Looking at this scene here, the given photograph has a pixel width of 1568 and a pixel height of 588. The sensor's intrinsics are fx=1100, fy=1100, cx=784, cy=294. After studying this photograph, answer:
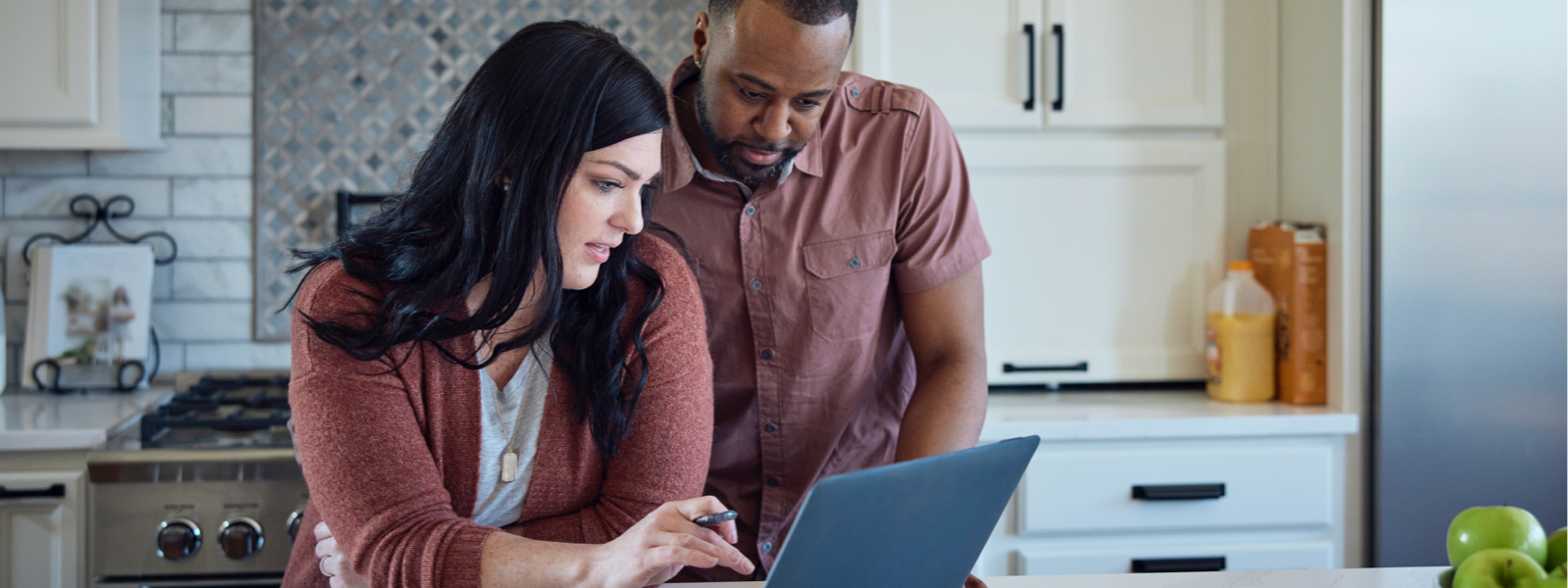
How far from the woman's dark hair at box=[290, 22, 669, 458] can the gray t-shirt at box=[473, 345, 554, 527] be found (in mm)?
28

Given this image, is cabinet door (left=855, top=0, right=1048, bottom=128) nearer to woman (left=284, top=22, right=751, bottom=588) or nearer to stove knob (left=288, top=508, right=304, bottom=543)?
woman (left=284, top=22, right=751, bottom=588)

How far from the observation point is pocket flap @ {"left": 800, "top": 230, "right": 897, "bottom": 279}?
1.45m

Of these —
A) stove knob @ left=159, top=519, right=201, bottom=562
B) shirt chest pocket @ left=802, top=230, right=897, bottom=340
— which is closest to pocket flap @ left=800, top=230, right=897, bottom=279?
shirt chest pocket @ left=802, top=230, right=897, bottom=340

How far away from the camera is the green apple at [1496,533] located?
0.82 meters

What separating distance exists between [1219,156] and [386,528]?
181 centimetres

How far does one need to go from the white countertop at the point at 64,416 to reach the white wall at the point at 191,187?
0.16 meters

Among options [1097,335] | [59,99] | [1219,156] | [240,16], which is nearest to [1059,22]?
[1219,156]

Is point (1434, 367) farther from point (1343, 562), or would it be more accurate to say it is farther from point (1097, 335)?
point (1097, 335)

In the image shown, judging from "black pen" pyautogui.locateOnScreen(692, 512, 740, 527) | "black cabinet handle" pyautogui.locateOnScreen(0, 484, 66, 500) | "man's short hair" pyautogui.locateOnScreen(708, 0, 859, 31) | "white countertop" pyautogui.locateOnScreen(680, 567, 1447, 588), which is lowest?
"black cabinet handle" pyautogui.locateOnScreen(0, 484, 66, 500)

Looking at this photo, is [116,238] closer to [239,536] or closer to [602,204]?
[239,536]

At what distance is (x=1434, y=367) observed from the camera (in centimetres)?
197

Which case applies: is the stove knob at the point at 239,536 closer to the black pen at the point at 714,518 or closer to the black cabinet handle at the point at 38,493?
the black cabinet handle at the point at 38,493

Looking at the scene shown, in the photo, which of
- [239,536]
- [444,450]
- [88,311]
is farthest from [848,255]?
[88,311]

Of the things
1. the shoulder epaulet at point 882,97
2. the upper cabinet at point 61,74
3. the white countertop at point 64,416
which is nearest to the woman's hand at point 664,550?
the shoulder epaulet at point 882,97
